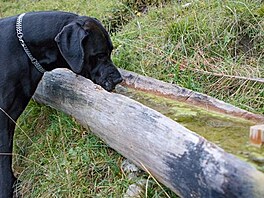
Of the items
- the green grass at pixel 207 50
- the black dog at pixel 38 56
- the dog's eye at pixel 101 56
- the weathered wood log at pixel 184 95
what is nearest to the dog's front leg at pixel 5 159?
the black dog at pixel 38 56

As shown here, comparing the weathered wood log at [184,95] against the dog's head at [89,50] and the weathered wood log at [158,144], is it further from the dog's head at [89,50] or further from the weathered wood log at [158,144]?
the weathered wood log at [158,144]

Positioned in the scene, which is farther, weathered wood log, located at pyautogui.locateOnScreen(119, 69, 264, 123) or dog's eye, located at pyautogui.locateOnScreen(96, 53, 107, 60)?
dog's eye, located at pyautogui.locateOnScreen(96, 53, 107, 60)

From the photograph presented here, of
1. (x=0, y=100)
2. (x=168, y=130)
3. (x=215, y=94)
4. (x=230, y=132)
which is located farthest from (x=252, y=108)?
(x=0, y=100)

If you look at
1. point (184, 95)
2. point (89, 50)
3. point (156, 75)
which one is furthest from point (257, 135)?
point (156, 75)

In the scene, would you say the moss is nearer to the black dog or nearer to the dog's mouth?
the dog's mouth

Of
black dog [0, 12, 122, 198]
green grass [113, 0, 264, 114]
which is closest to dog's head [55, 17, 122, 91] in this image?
black dog [0, 12, 122, 198]

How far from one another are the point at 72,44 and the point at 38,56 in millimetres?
272

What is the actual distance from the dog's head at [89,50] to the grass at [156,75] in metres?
0.37

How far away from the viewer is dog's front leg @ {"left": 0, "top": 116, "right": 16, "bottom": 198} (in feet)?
8.77

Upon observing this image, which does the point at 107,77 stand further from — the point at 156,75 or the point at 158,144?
the point at 158,144

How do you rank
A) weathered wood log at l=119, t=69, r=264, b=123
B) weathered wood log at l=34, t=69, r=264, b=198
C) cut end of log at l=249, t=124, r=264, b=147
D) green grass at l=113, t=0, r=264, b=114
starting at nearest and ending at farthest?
weathered wood log at l=34, t=69, r=264, b=198 < cut end of log at l=249, t=124, r=264, b=147 < weathered wood log at l=119, t=69, r=264, b=123 < green grass at l=113, t=0, r=264, b=114

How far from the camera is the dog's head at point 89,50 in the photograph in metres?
2.60

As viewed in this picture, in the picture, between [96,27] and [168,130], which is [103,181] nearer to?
[168,130]

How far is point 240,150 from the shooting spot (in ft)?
5.58
